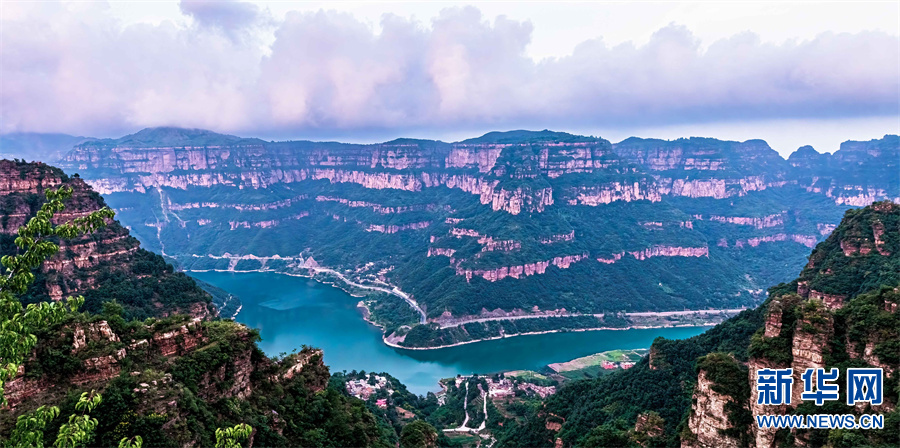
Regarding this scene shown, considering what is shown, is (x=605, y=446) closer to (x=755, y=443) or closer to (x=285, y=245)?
(x=755, y=443)

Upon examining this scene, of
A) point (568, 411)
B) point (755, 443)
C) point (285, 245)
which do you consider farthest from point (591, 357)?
point (285, 245)

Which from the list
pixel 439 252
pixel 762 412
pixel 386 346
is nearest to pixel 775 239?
pixel 439 252

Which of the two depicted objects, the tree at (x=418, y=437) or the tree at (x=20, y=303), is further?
the tree at (x=418, y=437)

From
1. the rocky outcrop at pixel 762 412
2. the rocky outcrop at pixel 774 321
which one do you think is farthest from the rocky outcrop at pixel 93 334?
the rocky outcrop at pixel 774 321

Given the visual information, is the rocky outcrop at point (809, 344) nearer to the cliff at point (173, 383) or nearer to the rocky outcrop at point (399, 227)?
the cliff at point (173, 383)

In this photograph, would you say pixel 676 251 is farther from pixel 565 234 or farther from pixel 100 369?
pixel 100 369

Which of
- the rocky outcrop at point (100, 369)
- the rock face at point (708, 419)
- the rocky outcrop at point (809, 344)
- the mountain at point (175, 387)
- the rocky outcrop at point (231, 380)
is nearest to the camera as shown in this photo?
the mountain at point (175, 387)
